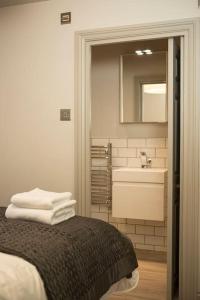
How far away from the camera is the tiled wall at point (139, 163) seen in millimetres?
3871

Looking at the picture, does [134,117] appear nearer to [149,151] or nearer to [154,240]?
[149,151]

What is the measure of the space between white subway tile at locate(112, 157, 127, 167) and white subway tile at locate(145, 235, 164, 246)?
32.9 inches

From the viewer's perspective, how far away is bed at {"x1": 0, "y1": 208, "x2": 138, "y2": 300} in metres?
1.28

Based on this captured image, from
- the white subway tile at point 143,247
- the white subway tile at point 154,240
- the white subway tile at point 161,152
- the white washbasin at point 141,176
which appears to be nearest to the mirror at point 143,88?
the white subway tile at point 161,152

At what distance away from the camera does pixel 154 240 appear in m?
3.91

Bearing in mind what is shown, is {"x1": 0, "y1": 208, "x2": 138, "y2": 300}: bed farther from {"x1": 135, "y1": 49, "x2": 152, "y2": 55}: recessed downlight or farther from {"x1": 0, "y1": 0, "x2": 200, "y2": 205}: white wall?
{"x1": 135, "y1": 49, "x2": 152, "y2": 55}: recessed downlight

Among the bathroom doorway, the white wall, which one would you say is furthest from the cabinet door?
the white wall

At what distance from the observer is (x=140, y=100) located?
4031mm

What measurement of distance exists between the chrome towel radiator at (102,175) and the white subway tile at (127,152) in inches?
4.5

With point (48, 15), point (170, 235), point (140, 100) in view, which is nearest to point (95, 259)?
point (170, 235)

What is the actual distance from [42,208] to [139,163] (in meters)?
2.20

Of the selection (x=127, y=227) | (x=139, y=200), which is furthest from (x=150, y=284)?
(x=127, y=227)

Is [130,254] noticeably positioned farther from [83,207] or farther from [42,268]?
[83,207]

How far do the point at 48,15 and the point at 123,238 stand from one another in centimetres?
210
